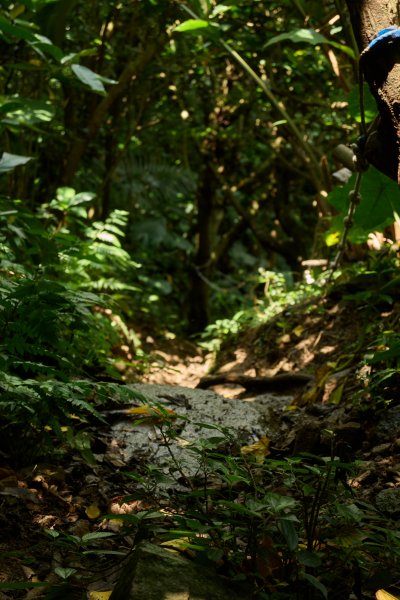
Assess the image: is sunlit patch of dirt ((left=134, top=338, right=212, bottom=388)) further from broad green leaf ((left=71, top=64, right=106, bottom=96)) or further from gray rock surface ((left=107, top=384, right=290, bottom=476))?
broad green leaf ((left=71, top=64, right=106, bottom=96))

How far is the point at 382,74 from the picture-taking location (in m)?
1.51

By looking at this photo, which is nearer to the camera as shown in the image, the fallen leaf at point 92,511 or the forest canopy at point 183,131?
the fallen leaf at point 92,511

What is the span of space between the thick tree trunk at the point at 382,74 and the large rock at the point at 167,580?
1084mm

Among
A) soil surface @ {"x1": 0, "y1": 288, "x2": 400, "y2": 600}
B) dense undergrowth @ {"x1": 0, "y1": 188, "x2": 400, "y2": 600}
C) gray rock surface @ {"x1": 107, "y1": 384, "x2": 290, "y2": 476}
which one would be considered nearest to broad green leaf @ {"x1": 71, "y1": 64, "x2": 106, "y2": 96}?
dense undergrowth @ {"x1": 0, "y1": 188, "x2": 400, "y2": 600}

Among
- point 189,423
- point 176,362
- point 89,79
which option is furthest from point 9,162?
point 176,362

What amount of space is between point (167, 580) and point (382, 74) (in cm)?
132

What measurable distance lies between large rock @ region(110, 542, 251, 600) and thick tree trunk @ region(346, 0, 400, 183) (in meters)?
1.08

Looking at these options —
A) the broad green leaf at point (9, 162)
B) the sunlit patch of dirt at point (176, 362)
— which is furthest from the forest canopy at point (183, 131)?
the sunlit patch of dirt at point (176, 362)

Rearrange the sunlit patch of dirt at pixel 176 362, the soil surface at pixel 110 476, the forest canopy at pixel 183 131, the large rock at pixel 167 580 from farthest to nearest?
the sunlit patch of dirt at pixel 176 362, the forest canopy at pixel 183 131, the soil surface at pixel 110 476, the large rock at pixel 167 580

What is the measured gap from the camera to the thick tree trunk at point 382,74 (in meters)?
1.48

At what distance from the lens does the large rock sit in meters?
1.23

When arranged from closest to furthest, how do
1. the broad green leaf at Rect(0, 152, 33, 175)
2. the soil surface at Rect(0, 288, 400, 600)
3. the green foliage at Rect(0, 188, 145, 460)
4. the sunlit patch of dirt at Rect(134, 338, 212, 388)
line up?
the soil surface at Rect(0, 288, 400, 600) < the green foliage at Rect(0, 188, 145, 460) < the broad green leaf at Rect(0, 152, 33, 175) < the sunlit patch of dirt at Rect(134, 338, 212, 388)

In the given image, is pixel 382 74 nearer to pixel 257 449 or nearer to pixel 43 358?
pixel 257 449

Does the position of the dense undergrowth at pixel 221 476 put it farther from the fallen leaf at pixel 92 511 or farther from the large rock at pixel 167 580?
the fallen leaf at pixel 92 511
